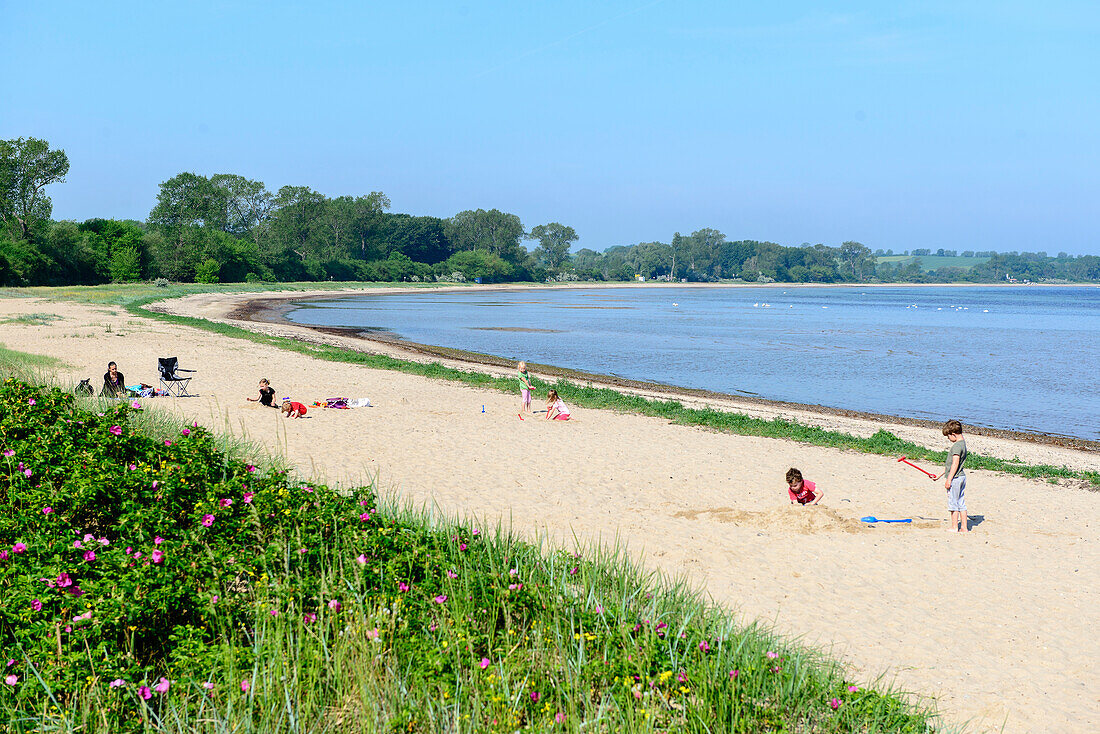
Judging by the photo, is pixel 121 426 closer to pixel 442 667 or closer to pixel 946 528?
pixel 442 667

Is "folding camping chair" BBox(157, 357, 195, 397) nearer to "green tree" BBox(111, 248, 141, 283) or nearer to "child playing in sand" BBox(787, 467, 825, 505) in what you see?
"child playing in sand" BBox(787, 467, 825, 505)

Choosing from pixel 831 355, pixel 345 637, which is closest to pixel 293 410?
pixel 345 637

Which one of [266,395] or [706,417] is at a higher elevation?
[266,395]

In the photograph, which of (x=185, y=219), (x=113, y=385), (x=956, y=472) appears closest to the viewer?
(x=956, y=472)

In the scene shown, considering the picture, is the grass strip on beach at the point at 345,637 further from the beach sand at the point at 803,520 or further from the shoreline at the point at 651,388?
the shoreline at the point at 651,388

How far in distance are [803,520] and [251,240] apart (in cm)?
11886

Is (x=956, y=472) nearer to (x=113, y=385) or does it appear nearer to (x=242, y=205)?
(x=113, y=385)

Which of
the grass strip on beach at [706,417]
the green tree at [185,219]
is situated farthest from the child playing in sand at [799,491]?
the green tree at [185,219]

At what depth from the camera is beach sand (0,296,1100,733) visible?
602cm

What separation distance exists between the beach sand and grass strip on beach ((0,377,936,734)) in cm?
82

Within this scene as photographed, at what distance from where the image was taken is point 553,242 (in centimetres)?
17588

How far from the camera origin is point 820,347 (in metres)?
41.9

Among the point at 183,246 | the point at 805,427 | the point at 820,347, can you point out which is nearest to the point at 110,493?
the point at 805,427

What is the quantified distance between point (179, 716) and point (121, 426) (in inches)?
177
